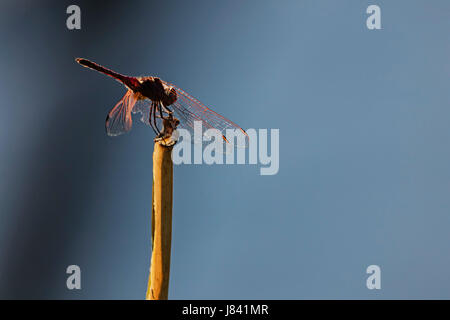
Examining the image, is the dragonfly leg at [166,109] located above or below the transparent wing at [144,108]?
below

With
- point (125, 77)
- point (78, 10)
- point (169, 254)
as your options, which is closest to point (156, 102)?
point (125, 77)

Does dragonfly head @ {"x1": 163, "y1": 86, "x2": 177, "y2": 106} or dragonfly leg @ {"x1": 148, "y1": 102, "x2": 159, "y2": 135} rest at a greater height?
dragonfly head @ {"x1": 163, "y1": 86, "x2": 177, "y2": 106}
